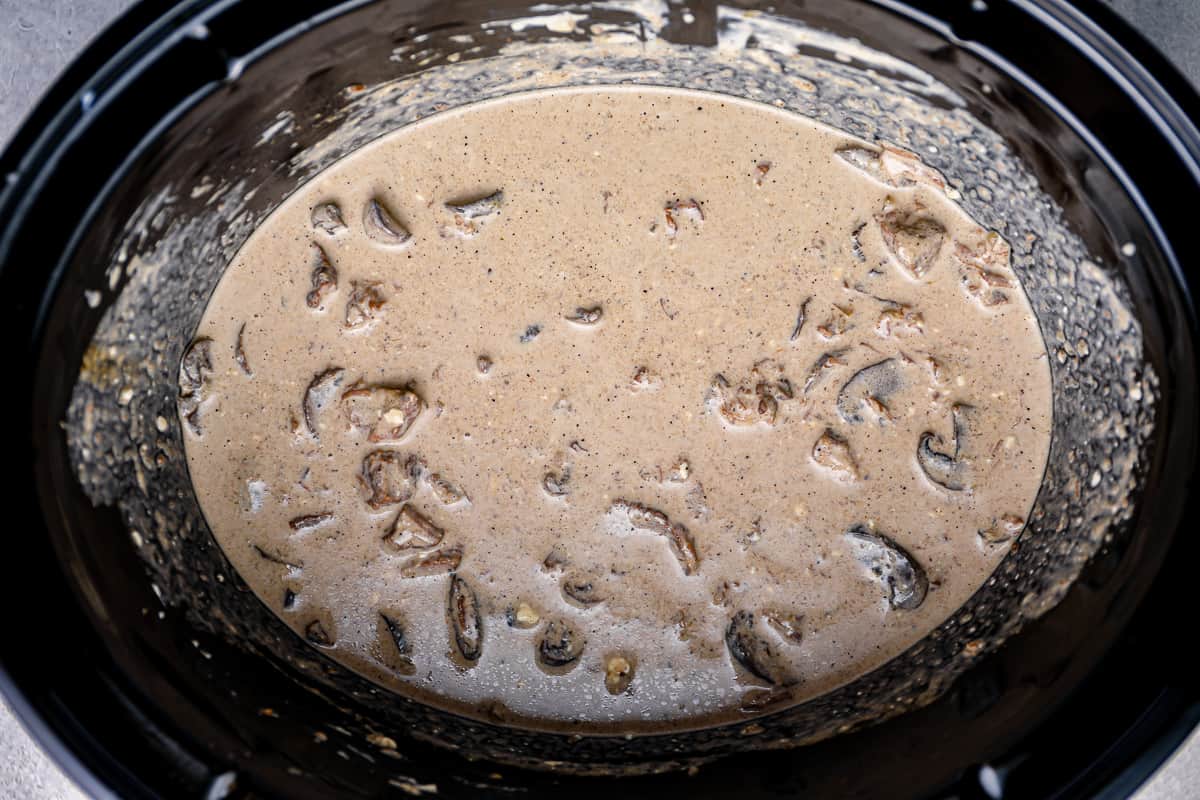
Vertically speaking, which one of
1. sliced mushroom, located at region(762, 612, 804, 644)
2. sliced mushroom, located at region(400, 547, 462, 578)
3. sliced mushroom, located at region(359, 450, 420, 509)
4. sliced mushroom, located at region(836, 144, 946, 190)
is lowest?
sliced mushroom, located at region(400, 547, 462, 578)

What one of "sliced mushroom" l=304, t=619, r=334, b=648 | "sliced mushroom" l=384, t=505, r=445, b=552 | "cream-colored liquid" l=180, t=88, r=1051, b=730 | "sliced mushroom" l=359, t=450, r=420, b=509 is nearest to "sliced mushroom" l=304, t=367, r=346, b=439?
"cream-colored liquid" l=180, t=88, r=1051, b=730

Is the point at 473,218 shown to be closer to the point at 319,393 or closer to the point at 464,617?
the point at 319,393

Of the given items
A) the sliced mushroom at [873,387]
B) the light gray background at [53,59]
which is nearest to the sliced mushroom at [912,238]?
the sliced mushroom at [873,387]

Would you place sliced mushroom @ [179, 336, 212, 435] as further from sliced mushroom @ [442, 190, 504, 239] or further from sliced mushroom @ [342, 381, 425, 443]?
sliced mushroom @ [442, 190, 504, 239]

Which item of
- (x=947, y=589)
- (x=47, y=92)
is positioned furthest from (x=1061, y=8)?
(x=47, y=92)

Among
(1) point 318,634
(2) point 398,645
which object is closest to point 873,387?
(2) point 398,645

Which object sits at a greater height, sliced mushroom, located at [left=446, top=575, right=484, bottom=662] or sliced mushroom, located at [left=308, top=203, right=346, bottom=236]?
sliced mushroom, located at [left=308, top=203, right=346, bottom=236]

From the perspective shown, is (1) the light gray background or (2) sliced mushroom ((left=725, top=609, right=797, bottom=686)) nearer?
(1) the light gray background
